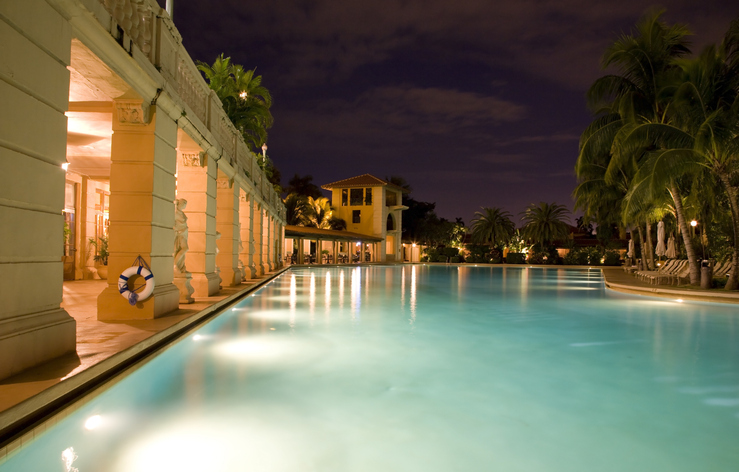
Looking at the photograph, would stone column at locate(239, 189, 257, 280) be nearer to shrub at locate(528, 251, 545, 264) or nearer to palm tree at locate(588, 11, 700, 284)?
palm tree at locate(588, 11, 700, 284)

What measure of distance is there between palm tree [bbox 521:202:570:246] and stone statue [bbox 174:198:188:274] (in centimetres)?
5297

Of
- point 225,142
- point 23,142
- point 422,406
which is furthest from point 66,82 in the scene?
point 225,142

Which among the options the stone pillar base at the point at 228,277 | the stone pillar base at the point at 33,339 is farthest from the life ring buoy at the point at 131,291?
the stone pillar base at the point at 228,277

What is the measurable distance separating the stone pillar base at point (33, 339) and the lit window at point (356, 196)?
196ft

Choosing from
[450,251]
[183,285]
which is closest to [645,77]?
[183,285]

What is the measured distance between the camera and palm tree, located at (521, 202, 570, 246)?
56.5 metres

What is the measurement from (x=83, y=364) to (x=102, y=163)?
11.3 metres

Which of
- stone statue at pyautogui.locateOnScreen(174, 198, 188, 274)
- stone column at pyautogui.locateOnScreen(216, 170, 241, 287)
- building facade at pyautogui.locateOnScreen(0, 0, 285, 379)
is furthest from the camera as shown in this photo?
stone column at pyautogui.locateOnScreen(216, 170, 241, 287)

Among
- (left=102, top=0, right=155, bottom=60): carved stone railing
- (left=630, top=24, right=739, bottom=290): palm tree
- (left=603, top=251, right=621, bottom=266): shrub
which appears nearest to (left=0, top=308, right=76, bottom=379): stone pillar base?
(left=102, top=0, right=155, bottom=60): carved stone railing

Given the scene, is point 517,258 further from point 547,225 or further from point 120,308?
point 120,308

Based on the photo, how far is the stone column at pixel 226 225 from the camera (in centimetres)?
1481

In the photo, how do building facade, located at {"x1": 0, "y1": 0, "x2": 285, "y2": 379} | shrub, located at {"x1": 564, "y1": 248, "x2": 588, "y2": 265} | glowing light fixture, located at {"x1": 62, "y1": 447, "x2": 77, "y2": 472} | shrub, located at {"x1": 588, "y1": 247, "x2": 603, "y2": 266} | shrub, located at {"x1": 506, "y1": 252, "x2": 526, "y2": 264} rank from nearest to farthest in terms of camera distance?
1. glowing light fixture, located at {"x1": 62, "y1": 447, "x2": 77, "y2": 472}
2. building facade, located at {"x1": 0, "y1": 0, "x2": 285, "y2": 379}
3. shrub, located at {"x1": 588, "y1": 247, "x2": 603, "y2": 266}
4. shrub, located at {"x1": 564, "y1": 248, "x2": 588, "y2": 265}
5. shrub, located at {"x1": 506, "y1": 252, "x2": 526, "y2": 264}

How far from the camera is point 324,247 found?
190ft

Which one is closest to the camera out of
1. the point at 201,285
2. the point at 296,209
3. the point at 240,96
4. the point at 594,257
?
the point at 201,285
